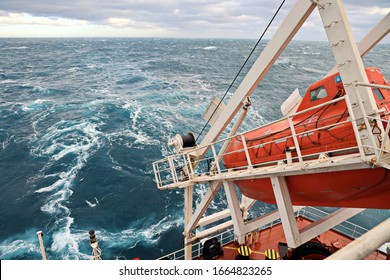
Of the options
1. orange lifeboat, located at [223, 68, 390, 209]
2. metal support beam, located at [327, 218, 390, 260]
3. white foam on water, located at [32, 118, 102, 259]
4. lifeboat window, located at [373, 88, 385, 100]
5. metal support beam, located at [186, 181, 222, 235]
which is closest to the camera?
metal support beam, located at [327, 218, 390, 260]

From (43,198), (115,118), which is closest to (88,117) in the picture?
(115,118)

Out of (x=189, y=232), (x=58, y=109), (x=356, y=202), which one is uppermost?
(x=58, y=109)

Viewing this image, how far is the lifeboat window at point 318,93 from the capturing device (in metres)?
6.38

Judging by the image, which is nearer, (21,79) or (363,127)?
(363,127)

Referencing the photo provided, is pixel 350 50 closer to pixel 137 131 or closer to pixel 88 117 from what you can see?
pixel 137 131

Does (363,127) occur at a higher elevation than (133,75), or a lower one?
lower

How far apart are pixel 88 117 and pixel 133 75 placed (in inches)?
909

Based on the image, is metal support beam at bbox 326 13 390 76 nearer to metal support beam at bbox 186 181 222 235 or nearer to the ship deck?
metal support beam at bbox 186 181 222 235

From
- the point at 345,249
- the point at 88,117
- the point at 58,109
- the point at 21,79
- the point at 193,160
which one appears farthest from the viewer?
the point at 21,79

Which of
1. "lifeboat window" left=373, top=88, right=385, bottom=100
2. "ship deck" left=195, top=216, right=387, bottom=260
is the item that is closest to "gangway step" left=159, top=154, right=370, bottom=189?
"lifeboat window" left=373, top=88, right=385, bottom=100

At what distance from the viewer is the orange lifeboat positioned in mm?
5016

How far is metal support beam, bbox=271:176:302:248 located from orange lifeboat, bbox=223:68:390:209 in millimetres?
244

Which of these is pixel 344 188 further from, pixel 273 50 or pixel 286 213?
pixel 273 50

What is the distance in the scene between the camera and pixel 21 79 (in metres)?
47.3
